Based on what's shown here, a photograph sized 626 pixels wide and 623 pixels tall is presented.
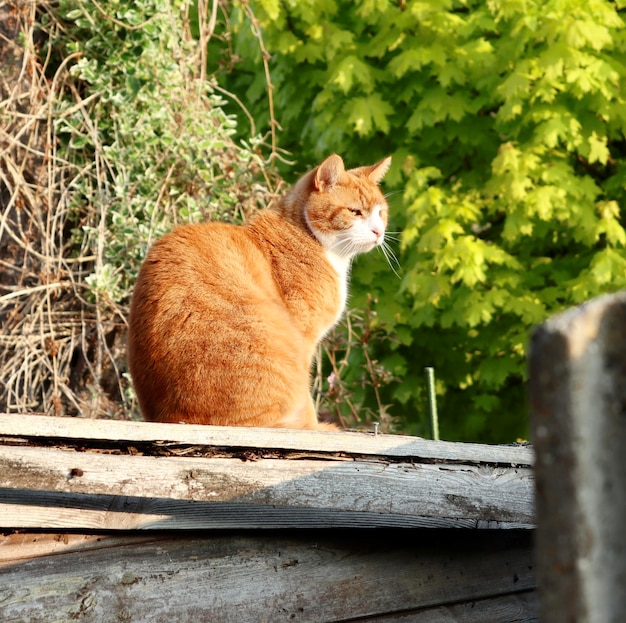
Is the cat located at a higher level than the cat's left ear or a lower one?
lower

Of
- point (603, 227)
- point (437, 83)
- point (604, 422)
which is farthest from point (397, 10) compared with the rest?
point (604, 422)

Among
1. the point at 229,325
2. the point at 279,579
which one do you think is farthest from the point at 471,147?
the point at 279,579

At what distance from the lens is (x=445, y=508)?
1.96 meters

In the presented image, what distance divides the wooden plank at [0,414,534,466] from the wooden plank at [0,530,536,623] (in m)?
0.26

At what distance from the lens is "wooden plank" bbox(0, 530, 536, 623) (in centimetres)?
183

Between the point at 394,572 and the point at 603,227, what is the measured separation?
4.52 m

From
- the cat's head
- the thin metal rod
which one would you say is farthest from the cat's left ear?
the thin metal rod

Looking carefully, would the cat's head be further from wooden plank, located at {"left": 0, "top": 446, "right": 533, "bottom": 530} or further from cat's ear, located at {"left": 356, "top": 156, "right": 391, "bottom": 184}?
wooden plank, located at {"left": 0, "top": 446, "right": 533, "bottom": 530}

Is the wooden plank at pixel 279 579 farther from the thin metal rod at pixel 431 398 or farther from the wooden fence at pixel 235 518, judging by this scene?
the thin metal rod at pixel 431 398

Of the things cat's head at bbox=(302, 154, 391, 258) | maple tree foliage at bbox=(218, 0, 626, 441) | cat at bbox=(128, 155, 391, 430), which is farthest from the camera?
maple tree foliage at bbox=(218, 0, 626, 441)

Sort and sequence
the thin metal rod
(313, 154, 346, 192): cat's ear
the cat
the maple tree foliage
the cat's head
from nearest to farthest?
the cat < the thin metal rod < the cat's head < (313, 154, 346, 192): cat's ear < the maple tree foliage

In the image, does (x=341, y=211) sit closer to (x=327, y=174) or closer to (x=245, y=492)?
(x=327, y=174)

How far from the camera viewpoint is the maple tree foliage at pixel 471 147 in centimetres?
590

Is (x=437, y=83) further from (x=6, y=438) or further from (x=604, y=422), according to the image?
(x=604, y=422)
